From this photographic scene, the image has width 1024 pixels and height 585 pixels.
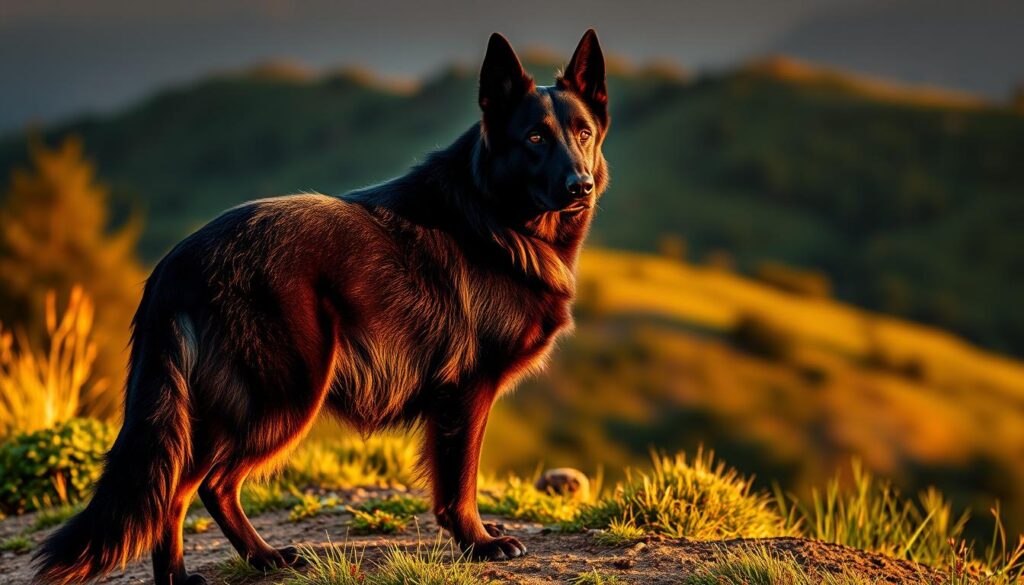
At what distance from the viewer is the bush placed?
26.6ft

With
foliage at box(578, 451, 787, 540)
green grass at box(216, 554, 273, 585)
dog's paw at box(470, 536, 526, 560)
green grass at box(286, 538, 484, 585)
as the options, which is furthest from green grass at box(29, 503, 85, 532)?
foliage at box(578, 451, 787, 540)

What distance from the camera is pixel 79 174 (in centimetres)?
2620

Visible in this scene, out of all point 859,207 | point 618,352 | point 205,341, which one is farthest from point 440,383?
point 859,207

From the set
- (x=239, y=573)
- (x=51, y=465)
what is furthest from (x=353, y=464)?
(x=239, y=573)

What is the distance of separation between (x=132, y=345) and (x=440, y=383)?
1596 millimetres

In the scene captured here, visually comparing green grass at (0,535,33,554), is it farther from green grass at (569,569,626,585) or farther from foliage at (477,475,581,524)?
green grass at (569,569,626,585)

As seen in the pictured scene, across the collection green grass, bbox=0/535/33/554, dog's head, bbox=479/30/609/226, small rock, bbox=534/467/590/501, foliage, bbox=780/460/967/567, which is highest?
dog's head, bbox=479/30/609/226

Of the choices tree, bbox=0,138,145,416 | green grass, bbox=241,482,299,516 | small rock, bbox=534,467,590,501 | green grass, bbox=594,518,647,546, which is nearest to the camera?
green grass, bbox=594,518,647,546

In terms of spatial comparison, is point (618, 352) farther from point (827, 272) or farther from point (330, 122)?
point (330, 122)

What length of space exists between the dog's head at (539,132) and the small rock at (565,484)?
9.76ft

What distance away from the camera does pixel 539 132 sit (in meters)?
5.29

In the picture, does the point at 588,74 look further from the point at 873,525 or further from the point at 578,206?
the point at 873,525

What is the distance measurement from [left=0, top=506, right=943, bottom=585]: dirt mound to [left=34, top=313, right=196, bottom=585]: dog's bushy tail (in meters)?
0.83

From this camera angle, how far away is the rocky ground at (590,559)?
5.17 m
